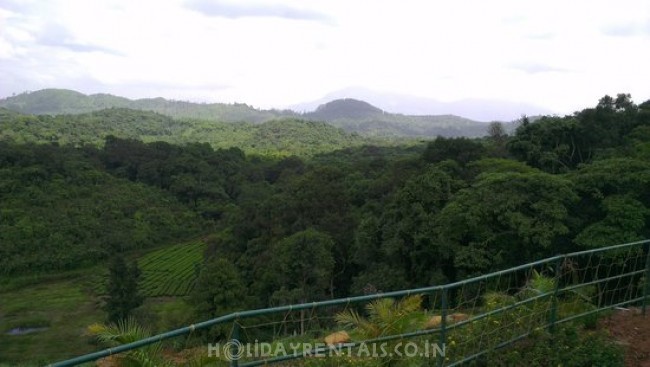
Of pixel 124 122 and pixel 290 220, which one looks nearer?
pixel 290 220

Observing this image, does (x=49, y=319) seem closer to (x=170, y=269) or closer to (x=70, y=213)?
(x=170, y=269)

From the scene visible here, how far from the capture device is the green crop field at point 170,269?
122 feet

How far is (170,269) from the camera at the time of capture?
138 feet

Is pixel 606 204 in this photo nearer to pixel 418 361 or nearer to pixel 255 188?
pixel 418 361

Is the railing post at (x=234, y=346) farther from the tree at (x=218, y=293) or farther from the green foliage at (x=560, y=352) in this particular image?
the tree at (x=218, y=293)

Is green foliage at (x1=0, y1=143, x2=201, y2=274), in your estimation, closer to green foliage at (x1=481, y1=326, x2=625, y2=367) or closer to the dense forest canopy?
the dense forest canopy

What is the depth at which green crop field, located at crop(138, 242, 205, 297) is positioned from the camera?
37312mm

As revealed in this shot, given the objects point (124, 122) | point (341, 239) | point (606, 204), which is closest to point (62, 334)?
point (341, 239)

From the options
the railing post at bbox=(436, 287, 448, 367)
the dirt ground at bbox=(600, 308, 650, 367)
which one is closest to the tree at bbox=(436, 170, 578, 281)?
the dirt ground at bbox=(600, 308, 650, 367)

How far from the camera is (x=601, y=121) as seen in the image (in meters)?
24.4

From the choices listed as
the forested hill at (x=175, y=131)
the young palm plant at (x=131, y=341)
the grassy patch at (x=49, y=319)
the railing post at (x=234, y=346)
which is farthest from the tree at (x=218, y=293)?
the forested hill at (x=175, y=131)

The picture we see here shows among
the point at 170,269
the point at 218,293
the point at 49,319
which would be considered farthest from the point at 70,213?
the point at 218,293

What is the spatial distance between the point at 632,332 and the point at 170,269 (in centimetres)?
4085

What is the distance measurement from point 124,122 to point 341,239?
118 metres
